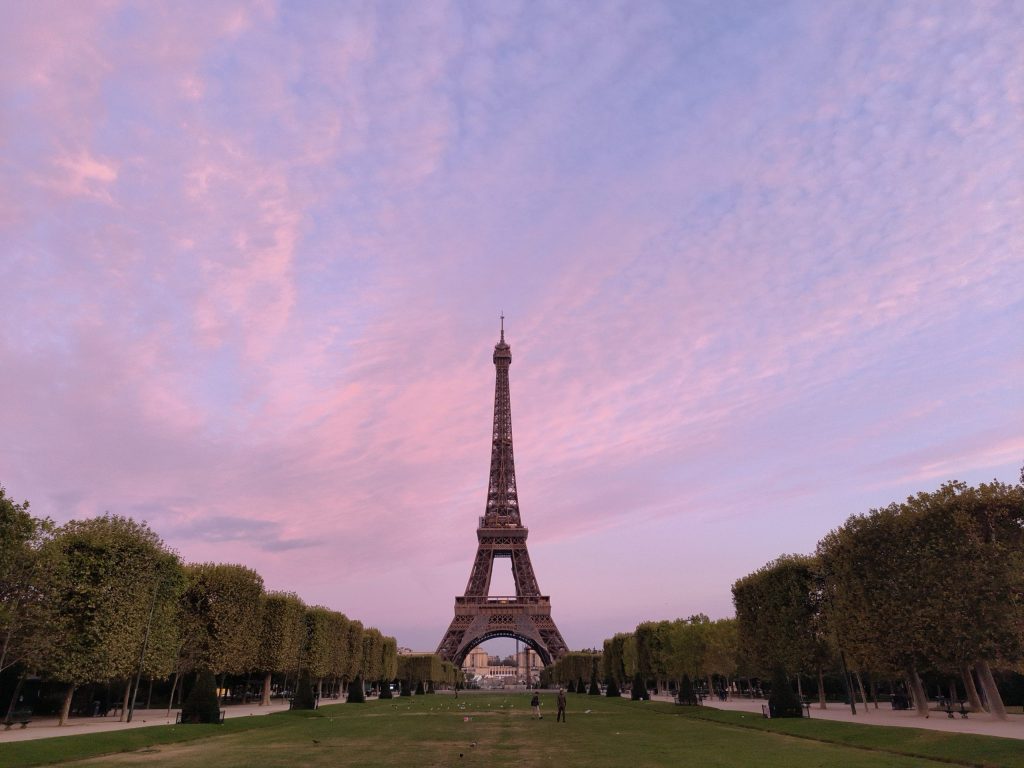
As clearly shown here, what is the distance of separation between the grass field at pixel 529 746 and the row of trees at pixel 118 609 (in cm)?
746

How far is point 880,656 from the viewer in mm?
39000

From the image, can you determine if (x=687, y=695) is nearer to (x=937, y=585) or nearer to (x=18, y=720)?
(x=937, y=585)

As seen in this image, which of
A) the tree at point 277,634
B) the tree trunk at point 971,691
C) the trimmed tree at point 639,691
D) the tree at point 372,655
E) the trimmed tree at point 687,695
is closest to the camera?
the tree trunk at point 971,691

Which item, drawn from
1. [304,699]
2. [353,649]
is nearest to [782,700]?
[304,699]

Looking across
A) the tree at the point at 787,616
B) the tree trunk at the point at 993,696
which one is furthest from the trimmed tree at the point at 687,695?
the tree trunk at the point at 993,696

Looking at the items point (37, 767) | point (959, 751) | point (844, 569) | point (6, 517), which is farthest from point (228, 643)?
point (959, 751)

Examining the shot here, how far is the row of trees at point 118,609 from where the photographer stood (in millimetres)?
34531

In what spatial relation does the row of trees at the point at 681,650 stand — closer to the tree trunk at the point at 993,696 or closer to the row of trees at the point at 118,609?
the tree trunk at the point at 993,696

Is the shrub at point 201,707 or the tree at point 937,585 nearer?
the tree at point 937,585

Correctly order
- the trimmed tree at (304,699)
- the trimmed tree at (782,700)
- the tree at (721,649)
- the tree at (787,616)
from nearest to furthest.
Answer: the trimmed tree at (782,700) → the tree at (787,616) → the trimmed tree at (304,699) → the tree at (721,649)

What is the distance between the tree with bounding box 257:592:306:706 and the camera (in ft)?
190

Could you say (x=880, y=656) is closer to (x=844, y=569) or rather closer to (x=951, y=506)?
(x=844, y=569)

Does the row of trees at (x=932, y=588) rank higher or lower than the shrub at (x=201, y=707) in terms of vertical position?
higher

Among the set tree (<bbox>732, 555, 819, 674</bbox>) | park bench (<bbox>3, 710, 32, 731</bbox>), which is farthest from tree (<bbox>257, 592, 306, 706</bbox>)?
tree (<bbox>732, 555, 819, 674</bbox>)
